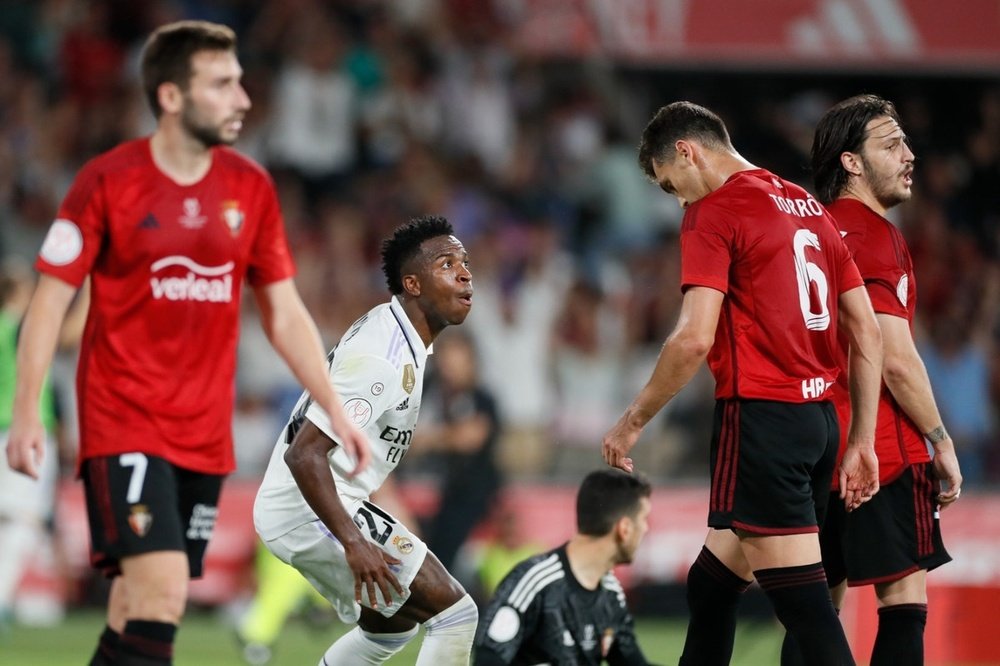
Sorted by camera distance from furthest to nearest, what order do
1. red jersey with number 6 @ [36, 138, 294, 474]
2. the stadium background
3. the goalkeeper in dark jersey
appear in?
the stadium background → the goalkeeper in dark jersey → red jersey with number 6 @ [36, 138, 294, 474]

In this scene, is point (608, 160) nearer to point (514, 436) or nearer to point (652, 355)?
point (652, 355)

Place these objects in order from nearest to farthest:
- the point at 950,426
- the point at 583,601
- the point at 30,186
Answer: the point at 583,601, the point at 950,426, the point at 30,186

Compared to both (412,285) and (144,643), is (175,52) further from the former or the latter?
(144,643)

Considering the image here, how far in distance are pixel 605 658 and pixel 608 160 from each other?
30.8 ft

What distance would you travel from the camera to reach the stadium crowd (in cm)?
1339

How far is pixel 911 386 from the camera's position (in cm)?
595

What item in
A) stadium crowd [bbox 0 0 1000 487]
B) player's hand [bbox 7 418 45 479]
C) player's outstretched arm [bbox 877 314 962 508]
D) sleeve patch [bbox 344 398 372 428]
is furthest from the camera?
stadium crowd [bbox 0 0 1000 487]

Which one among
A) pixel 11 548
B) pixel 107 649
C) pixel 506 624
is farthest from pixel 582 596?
pixel 11 548

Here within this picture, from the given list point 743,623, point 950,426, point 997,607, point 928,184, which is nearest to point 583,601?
point 997,607

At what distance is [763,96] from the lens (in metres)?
16.2

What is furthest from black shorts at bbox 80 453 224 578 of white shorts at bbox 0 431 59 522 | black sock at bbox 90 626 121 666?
white shorts at bbox 0 431 59 522

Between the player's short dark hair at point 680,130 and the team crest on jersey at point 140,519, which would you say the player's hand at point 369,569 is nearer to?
the team crest on jersey at point 140,519

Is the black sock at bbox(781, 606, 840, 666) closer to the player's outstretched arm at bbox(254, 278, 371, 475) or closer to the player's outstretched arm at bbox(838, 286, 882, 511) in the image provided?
the player's outstretched arm at bbox(838, 286, 882, 511)

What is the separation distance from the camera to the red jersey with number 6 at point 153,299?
17.1 ft
